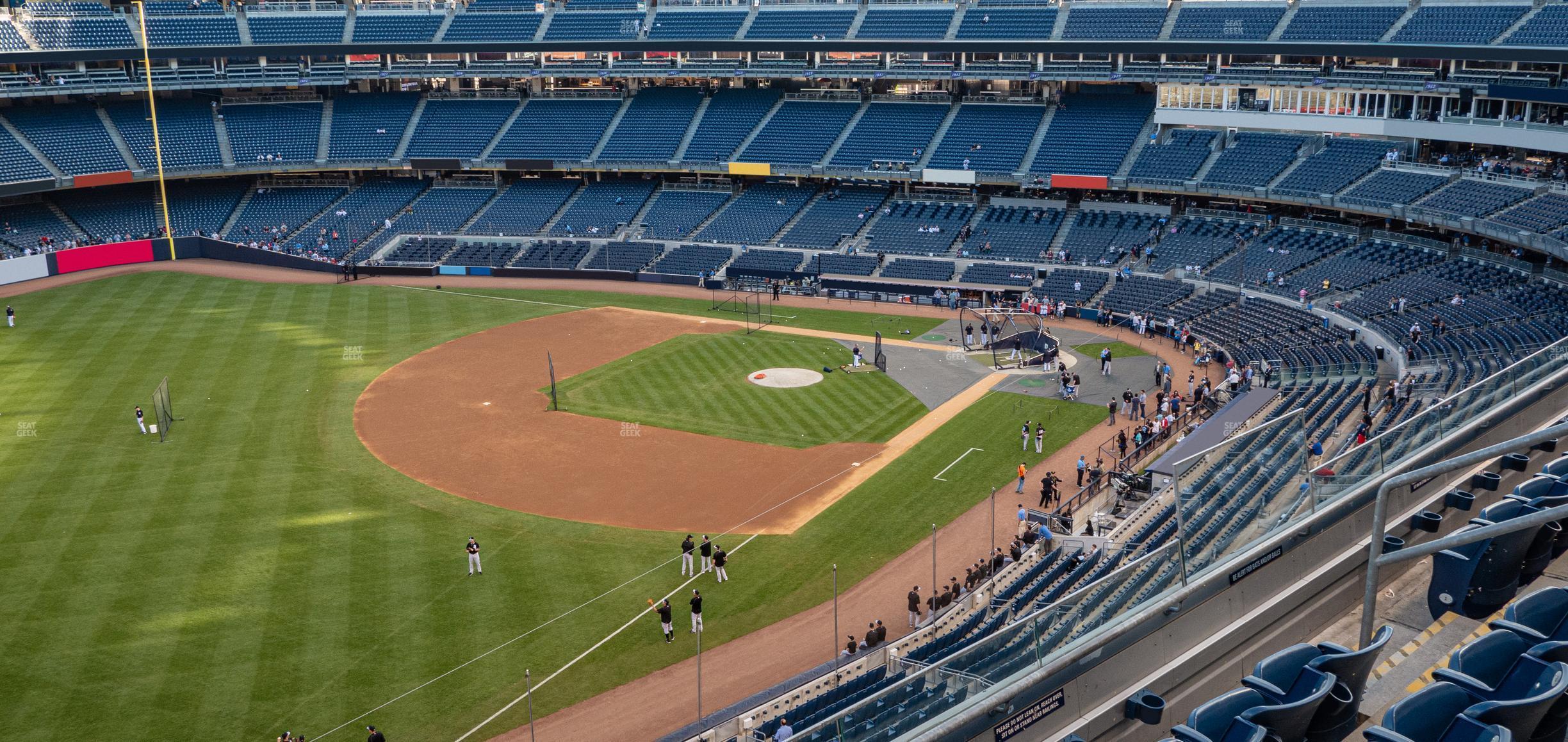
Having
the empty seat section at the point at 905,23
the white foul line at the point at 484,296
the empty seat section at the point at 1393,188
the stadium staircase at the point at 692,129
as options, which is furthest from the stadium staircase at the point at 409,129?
the empty seat section at the point at 1393,188

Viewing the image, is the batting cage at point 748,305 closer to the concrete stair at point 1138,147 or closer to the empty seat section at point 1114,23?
the concrete stair at point 1138,147

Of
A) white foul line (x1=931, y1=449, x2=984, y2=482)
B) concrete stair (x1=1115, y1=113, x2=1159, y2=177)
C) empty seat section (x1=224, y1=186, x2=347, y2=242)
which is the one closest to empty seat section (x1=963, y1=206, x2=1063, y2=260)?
concrete stair (x1=1115, y1=113, x2=1159, y2=177)

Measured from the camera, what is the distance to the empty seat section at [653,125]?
256ft

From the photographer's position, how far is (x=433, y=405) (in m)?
44.9

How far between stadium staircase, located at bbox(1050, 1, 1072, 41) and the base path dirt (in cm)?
3883

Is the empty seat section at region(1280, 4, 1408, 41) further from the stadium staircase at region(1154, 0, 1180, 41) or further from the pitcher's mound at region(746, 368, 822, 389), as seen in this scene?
the pitcher's mound at region(746, 368, 822, 389)

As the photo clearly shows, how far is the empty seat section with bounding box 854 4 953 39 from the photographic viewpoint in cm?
7438

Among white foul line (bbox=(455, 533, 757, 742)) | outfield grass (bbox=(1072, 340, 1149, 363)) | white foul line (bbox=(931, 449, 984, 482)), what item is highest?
outfield grass (bbox=(1072, 340, 1149, 363))

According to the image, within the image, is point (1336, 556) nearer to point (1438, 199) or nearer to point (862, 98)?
point (1438, 199)

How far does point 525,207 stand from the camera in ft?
257

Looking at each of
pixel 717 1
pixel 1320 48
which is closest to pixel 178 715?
pixel 1320 48

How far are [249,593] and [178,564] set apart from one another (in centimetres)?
313

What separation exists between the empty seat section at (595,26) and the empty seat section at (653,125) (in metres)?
4.96

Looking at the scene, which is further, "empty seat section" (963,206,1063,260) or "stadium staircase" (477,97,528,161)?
"stadium staircase" (477,97,528,161)
